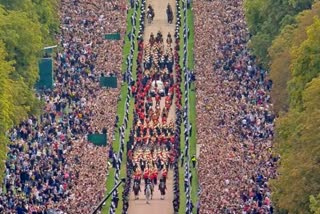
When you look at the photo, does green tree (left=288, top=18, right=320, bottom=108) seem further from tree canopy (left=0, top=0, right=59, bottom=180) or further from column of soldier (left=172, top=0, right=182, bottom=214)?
tree canopy (left=0, top=0, right=59, bottom=180)

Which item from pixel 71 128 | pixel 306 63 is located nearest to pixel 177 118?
pixel 71 128

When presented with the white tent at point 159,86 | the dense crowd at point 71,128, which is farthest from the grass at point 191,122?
the dense crowd at point 71,128

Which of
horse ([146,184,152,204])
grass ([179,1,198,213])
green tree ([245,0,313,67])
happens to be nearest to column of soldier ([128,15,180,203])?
grass ([179,1,198,213])


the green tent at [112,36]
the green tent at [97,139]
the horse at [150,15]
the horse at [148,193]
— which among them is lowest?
the horse at [148,193]

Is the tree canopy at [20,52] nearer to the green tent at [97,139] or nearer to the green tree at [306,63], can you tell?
the green tent at [97,139]

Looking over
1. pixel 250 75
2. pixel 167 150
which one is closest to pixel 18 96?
pixel 167 150

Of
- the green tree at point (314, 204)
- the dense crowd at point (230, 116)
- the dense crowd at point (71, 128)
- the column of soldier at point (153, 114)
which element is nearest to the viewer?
the green tree at point (314, 204)
